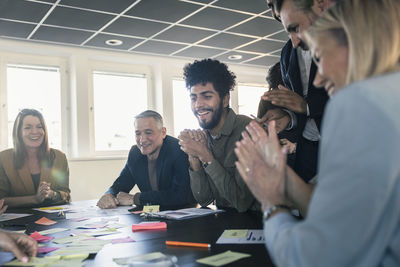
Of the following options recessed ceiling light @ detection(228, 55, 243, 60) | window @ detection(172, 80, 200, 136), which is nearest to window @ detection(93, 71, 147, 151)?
window @ detection(172, 80, 200, 136)

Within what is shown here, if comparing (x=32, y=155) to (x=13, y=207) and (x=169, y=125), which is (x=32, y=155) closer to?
(x=13, y=207)

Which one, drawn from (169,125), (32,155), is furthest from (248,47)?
(32,155)

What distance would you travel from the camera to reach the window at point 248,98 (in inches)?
313

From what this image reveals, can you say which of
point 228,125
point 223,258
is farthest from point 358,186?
point 228,125

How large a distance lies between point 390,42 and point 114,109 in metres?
6.14

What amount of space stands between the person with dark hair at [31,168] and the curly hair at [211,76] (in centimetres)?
142

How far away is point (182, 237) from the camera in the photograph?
145 cm

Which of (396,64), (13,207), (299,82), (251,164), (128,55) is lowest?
(13,207)

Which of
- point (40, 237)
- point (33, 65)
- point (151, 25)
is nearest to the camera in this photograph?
point (40, 237)

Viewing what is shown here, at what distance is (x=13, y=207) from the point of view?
2.97m

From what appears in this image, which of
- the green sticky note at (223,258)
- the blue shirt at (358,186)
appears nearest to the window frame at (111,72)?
the green sticky note at (223,258)

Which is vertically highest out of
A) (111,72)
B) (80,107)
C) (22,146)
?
(111,72)

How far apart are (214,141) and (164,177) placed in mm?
772

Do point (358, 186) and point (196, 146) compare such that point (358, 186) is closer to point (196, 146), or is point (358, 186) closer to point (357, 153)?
point (357, 153)
